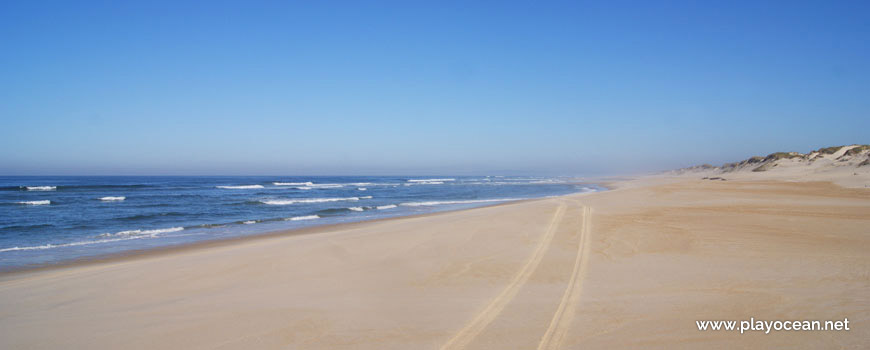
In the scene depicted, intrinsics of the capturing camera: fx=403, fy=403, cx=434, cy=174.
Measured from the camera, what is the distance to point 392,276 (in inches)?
275

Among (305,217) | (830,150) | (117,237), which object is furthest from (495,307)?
(830,150)

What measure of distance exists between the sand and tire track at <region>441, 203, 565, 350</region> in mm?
30

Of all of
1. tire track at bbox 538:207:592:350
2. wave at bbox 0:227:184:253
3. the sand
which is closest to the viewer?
tire track at bbox 538:207:592:350

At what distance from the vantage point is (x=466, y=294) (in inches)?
226

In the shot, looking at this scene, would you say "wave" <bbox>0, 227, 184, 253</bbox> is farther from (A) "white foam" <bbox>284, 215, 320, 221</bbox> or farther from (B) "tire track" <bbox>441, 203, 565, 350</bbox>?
(B) "tire track" <bbox>441, 203, 565, 350</bbox>

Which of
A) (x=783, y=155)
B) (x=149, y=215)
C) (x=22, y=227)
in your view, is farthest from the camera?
(x=783, y=155)

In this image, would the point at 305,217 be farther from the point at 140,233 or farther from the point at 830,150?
the point at 830,150

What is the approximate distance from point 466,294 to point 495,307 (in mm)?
706

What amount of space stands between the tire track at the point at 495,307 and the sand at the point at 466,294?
0.03 metres

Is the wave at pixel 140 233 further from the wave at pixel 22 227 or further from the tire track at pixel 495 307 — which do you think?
the tire track at pixel 495 307

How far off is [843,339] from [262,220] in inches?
746

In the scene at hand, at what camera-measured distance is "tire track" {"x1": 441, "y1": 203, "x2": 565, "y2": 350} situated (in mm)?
4141

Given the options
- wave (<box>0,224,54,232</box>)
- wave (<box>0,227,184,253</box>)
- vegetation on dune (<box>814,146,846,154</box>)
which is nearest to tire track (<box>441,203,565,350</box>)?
wave (<box>0,227,184,253</box>)

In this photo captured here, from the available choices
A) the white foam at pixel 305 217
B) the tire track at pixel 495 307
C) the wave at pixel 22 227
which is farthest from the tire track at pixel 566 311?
the wave at pixel 22 227
